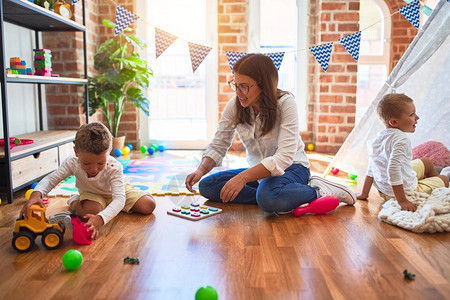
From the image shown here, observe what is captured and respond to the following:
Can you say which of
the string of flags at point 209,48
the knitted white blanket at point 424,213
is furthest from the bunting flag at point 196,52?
the knitted white blanket at point 424,213

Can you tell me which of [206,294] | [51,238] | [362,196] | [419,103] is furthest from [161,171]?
[206,294]

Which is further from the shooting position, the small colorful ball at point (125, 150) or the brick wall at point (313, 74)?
the small colorful ball at point (125, 150)

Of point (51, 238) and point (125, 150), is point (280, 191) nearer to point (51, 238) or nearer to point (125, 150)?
point (51, 238)

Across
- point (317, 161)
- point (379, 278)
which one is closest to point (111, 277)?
point (379, 278)

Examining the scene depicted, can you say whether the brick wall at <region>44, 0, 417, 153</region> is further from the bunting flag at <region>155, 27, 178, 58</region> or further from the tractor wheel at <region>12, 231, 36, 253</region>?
the tractor wheel at <region>12, 231, 36, 253</region>

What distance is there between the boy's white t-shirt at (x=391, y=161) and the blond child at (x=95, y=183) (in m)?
1.13

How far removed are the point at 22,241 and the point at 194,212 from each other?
2.50ft

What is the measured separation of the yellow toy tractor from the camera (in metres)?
1.62

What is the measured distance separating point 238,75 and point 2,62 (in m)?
1.21

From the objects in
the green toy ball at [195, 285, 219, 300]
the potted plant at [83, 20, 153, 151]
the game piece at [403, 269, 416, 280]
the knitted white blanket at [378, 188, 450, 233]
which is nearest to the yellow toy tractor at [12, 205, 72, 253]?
the green toy ball at [195, 285, 219, 300]

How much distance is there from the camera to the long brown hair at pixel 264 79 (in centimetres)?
203

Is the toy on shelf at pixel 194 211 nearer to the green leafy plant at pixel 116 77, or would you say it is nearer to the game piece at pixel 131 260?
the game piece at pixel 131 260

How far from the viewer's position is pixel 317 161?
380cm

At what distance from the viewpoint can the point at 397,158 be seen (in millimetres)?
2113
